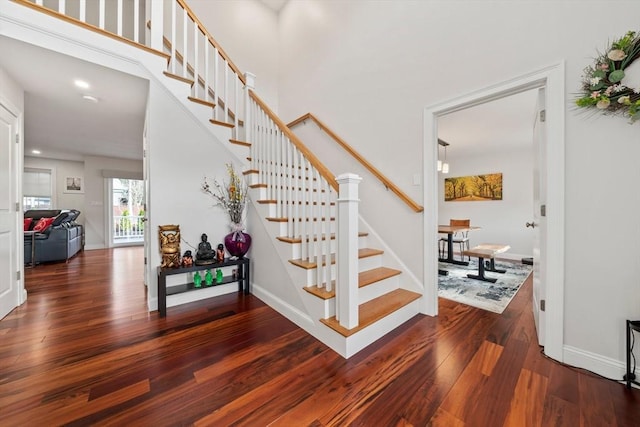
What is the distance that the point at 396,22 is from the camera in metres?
2.50

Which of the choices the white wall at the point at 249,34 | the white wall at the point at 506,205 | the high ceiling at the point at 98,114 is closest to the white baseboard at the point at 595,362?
the high ceiling at the point at 98,114

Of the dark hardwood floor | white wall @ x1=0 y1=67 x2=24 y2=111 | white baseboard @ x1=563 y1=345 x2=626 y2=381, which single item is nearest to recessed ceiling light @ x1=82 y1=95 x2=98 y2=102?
white wall @ x1=0 y1=67 x2=24 y2=111

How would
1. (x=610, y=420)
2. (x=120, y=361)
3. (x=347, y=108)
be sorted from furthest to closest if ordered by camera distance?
(x=347, y=108)
(x=120, y=361)
(x=610, y=420)

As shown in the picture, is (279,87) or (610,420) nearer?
(610,420)

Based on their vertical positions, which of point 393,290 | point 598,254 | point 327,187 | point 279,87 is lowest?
point 393,290

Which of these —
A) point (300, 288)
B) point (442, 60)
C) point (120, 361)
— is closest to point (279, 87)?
point (442, 60)

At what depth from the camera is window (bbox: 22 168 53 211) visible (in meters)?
6.07

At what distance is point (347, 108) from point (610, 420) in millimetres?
3097

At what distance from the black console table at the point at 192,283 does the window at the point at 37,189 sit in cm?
648

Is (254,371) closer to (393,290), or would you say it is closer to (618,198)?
(393,290)

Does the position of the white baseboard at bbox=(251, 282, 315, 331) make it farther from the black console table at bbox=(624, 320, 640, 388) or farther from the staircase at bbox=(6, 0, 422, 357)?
the black console table at bbox=(624, 320, 640, 388)

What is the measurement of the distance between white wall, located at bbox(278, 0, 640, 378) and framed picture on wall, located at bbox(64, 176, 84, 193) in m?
7.04

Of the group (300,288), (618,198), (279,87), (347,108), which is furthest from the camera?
(279,87)

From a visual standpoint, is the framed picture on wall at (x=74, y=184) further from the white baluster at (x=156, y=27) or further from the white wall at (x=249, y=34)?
the white baluster at (x=156, y=27)
